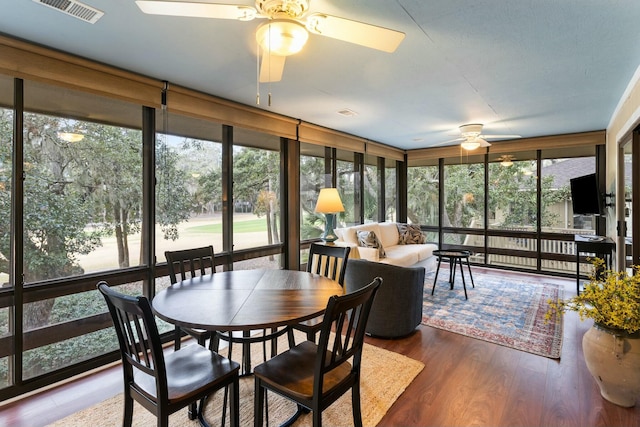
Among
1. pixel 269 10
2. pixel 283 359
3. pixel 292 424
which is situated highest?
pixel 269 10

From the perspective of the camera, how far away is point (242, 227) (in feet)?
13.1

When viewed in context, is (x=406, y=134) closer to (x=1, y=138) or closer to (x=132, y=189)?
(x=132, y=189)

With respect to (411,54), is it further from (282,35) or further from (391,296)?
(391,296)

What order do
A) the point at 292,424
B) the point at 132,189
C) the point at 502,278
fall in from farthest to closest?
1. the point at 502,278
2. the point at 132,189
3. the point at 292,424

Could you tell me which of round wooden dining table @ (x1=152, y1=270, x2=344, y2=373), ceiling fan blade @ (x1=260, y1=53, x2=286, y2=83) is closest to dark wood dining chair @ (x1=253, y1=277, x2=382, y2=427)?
round wooden dining table @ (x1=152, y1=270, x2=344, y2=373)

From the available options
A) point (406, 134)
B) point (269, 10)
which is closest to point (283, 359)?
point (269, 10)

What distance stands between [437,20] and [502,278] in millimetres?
4906

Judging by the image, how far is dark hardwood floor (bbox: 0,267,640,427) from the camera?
6.64 ft

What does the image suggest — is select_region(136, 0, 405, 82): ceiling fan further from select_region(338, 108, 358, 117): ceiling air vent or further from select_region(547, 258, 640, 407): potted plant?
select_region(338, 108, 358, 117): ceiling air vent

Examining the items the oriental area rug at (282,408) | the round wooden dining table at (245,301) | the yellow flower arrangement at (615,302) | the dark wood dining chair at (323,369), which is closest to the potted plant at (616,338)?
the yellow flower arrangement at (615,302)

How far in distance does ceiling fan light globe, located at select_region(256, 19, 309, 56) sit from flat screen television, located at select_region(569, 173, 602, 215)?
16.3 feet

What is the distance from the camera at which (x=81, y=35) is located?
85.9 inches

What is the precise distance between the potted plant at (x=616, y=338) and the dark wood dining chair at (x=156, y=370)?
2148mm

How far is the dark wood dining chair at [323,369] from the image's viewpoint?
4.73ft
